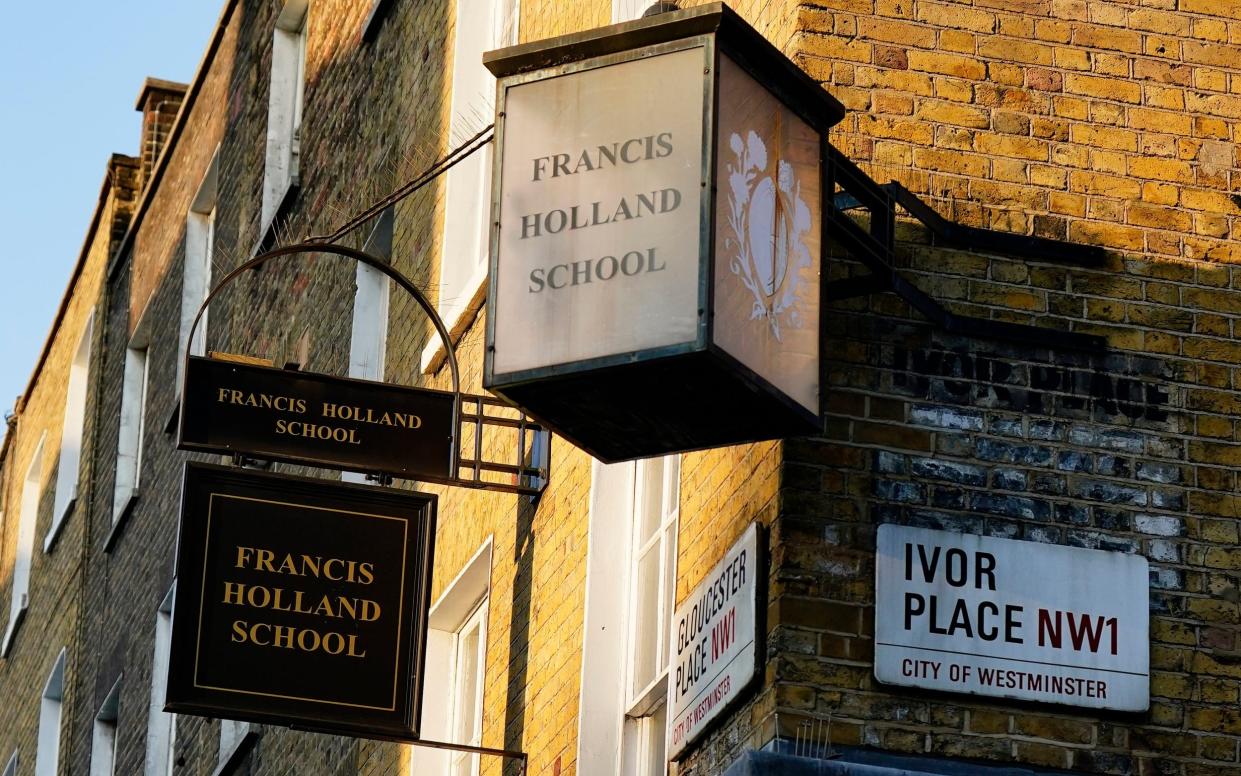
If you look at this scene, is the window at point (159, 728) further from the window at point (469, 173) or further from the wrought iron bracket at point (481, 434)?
the wrought iron bracket at point (481, 434)

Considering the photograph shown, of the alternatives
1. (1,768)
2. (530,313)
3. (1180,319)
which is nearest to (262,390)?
(530,313)

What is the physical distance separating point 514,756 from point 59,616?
14635 millimetres

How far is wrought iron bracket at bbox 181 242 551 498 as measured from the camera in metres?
9.68

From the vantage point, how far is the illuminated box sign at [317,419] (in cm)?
975

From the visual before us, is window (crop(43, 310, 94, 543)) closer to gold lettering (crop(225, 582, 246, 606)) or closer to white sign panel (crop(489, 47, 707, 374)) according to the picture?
gold lettering (crop(225, 582, 246, 606))

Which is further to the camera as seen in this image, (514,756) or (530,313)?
(514,756)

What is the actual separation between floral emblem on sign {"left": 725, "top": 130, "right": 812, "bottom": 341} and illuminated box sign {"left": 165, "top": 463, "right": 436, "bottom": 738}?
2.90 m

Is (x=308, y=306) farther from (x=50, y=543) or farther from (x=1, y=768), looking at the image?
(x=1, y=768)

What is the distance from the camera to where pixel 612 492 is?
9211 mm

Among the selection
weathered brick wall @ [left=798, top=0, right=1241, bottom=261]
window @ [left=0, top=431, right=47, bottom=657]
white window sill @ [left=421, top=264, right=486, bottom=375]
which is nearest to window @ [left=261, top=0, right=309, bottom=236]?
white window sill @ [left=421, top=264, right=486, bottom=375]

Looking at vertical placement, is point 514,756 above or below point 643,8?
below

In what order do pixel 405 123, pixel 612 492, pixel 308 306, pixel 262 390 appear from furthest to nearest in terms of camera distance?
pixel 308 306
pixel 405 123
pixel 262 390
pixel 612 492

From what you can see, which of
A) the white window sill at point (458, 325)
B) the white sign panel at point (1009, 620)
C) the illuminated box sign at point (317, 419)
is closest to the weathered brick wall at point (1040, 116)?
the white sign panel at point (1009, 620)

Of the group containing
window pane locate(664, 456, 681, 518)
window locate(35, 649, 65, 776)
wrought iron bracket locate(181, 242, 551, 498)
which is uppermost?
wrought iron bracket locate(181, 242, 551, 498)
